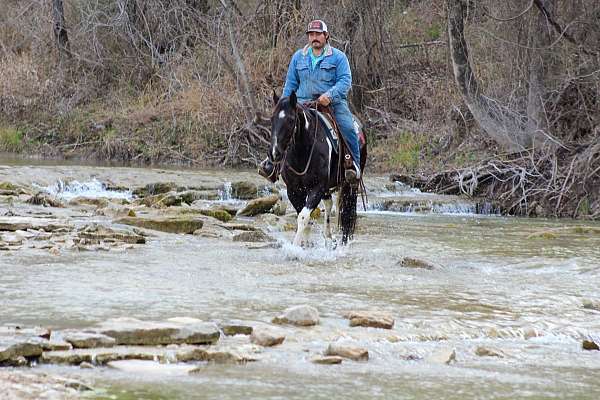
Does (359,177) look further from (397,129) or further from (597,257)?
(397,129)

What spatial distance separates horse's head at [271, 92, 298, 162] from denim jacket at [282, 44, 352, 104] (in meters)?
0.65

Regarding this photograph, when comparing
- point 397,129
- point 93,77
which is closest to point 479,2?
point 397,129

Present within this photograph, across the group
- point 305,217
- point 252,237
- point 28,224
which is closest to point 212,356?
point 305,217

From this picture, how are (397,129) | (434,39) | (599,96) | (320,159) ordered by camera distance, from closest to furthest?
(320,159)
(599,96)
(397,129)
(434,39)

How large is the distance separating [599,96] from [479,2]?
2.99 metres

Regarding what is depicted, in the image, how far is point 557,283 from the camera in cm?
971

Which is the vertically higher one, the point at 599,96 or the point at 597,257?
the point at 599,96

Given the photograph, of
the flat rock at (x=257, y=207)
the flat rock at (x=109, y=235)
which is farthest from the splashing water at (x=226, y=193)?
the flat rock at (x=109, y=235)

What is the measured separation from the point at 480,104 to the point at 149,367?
1556 centimetres

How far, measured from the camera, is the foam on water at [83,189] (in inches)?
747

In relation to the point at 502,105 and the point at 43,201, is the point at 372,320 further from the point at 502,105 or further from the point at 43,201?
the point at 502,105

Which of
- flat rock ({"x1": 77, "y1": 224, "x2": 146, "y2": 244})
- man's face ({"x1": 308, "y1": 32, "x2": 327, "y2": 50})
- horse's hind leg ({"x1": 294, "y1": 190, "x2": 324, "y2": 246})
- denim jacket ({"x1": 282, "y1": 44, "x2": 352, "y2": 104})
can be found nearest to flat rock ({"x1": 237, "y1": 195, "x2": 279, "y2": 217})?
flat rock ({"x1": 77, "y1": 224, "x2": 146, "y2": 244})

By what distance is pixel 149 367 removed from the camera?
5754 millimetres

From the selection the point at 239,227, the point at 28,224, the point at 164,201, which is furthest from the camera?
the point at 164,201
